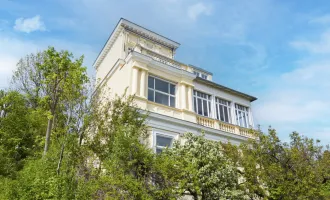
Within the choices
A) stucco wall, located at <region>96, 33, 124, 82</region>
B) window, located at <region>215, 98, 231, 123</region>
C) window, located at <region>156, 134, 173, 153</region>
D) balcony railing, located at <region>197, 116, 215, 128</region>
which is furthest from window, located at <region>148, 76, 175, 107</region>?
stucco wall, located at <region>96, 33, 124, 82</region>

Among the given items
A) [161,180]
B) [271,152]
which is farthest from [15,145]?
[271,152]

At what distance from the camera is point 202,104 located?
1964 cm

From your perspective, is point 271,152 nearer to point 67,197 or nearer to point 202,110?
point 202,110

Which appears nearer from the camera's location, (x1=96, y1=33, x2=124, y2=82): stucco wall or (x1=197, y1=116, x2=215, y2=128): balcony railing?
(x1=197, y1=116, x2=215, y2=128): balcony railing

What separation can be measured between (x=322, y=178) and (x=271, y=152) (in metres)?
2.78

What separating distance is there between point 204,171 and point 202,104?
8.31 m

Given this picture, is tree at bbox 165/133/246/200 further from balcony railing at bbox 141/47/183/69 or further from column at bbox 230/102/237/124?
column at bbox 230/102/237/124

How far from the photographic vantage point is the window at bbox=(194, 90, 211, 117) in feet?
63.4

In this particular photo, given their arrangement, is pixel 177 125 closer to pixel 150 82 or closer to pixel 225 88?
pixel 150 82

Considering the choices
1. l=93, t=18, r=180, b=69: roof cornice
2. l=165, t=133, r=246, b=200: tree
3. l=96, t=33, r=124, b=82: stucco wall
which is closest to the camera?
l=165, t=133, r=246, b=200: tree

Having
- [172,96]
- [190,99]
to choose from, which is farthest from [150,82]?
[190,99]

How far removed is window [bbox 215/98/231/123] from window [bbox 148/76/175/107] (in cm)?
402

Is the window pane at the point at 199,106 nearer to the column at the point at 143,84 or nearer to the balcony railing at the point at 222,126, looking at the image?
the balcony railing at the point at 222,126

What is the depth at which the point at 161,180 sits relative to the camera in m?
10.9
